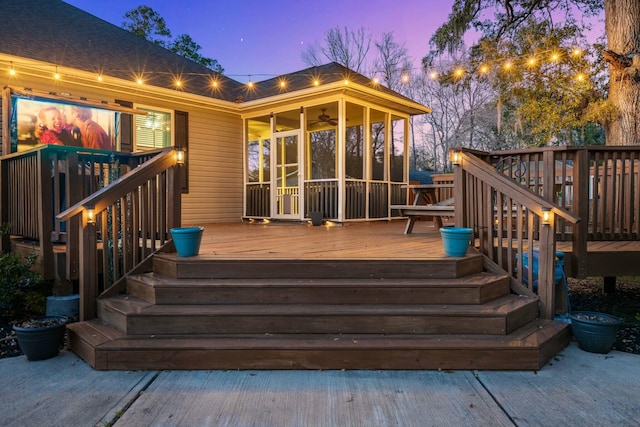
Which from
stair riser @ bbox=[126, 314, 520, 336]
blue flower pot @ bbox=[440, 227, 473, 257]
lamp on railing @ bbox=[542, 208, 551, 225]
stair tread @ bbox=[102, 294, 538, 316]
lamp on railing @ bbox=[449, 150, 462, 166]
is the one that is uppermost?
lamp on railing @ bbox=[449, 150, 462, 166]

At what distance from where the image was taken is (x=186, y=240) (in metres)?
3.30

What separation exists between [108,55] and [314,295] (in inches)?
283

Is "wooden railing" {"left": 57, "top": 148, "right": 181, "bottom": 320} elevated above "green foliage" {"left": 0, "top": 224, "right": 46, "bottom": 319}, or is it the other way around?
"wooden railing" {"left": 57, "top": 148, "right": 181, "bottom": 320}

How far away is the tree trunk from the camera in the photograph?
6.61 meters

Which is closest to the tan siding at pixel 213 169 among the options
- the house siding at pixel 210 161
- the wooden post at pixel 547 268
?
the house siding at pixel 210 161

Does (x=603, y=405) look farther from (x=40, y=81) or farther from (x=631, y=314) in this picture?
(x=40, y=81)

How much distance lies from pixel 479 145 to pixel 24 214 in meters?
19.1

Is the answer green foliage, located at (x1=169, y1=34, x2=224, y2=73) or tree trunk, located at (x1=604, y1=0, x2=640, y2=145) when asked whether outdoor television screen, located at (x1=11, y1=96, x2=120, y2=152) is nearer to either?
tree trunk, located at (x1=604, y1=0, x2=640, y2=145)

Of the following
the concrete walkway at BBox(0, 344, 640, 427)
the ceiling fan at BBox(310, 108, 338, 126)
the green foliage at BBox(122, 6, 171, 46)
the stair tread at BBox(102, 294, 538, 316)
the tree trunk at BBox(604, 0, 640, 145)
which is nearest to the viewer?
the concrete walkway at BBox(0, 344, 640, 427)

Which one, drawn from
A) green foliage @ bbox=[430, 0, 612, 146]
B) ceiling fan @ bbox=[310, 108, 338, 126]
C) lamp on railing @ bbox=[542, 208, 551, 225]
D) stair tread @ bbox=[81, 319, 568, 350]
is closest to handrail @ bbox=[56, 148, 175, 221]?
stair tread @ bbox=[81, 319, 568, 350]

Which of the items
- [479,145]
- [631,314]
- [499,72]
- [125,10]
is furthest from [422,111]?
[125,10]

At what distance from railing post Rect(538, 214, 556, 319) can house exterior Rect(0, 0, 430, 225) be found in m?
4.72

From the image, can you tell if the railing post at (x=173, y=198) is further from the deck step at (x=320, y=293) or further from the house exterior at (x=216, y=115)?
the house exterior at (x=216, y=115)

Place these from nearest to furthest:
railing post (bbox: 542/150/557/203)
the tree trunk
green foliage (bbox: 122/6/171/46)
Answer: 1. railing post (bbox: 542/150/557/203)
2. the tree trunk
3. green foliage (bbox: 122/6/171/46)
